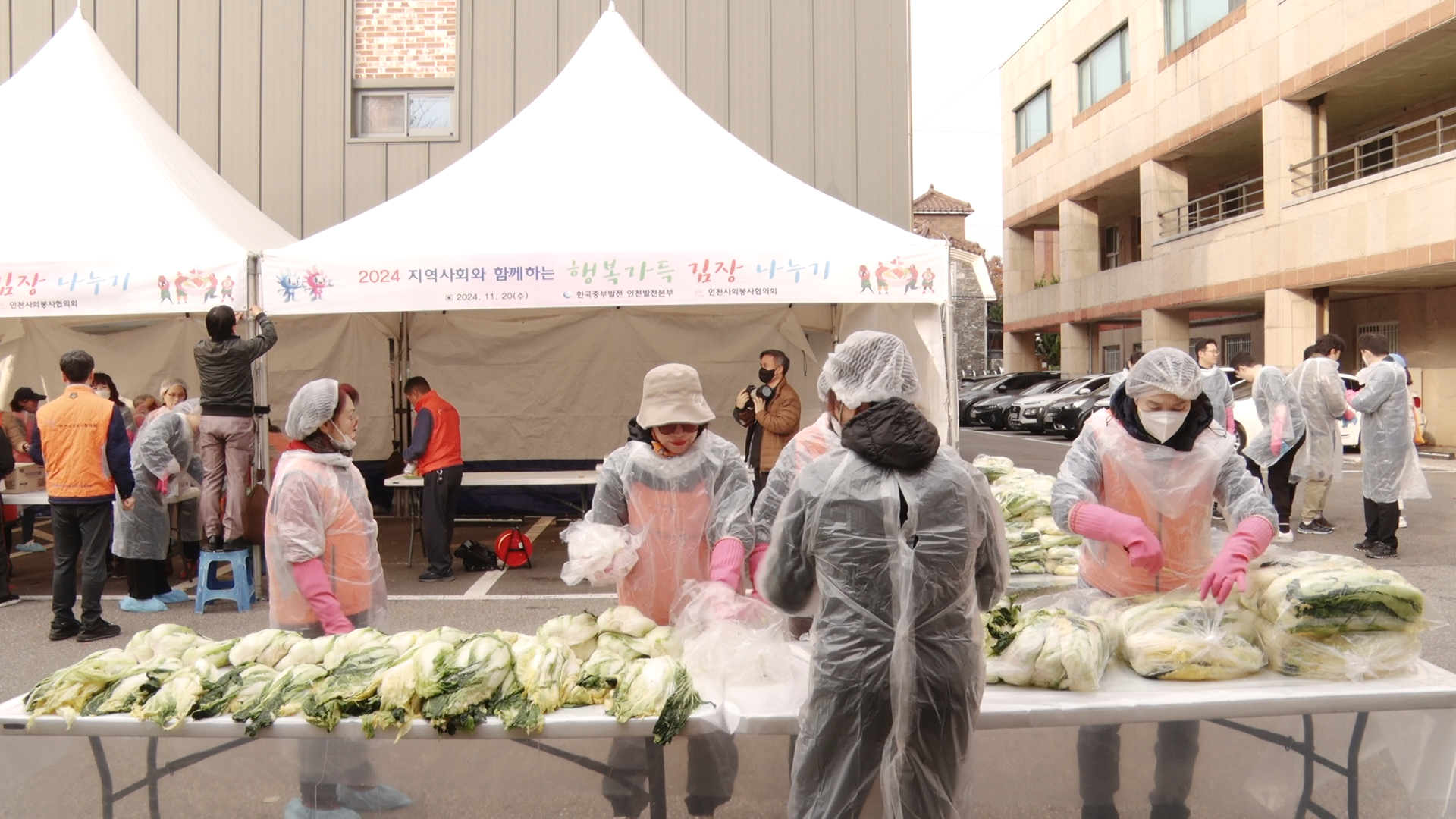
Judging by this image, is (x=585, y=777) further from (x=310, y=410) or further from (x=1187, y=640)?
(x=1187, y=640)

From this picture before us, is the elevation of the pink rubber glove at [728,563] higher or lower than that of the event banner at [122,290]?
lower

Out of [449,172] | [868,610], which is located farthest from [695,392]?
[449,172]

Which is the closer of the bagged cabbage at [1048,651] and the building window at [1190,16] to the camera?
the bagged cabbage at [1048,651]

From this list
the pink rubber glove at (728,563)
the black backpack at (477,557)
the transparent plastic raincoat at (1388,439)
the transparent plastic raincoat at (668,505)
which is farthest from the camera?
the black backpack at (477,557)

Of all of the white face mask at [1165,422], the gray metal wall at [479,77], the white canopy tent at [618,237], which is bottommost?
the white face mask at [1165,422]

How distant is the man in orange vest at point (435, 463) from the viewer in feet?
26.1

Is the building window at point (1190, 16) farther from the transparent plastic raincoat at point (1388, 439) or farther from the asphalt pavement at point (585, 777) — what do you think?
the asphalt pavement at point (585, 777)

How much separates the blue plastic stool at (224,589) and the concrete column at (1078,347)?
2517 centimetres

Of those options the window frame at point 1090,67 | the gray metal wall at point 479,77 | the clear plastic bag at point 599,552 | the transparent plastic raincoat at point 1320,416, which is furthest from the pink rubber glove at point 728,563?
the window frame at point 1090,67

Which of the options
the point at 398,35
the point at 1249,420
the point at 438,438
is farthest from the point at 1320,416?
the point at 398,35

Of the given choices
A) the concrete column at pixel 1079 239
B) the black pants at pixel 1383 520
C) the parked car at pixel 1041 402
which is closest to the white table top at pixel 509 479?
the black pants at pixel 1383 520

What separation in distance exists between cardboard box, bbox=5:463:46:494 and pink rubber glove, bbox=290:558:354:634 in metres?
5.74

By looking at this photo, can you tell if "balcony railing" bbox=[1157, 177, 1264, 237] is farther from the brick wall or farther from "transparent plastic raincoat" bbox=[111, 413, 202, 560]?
"transparent plastic raincoat" bbox=[111, 413, 202, 560]

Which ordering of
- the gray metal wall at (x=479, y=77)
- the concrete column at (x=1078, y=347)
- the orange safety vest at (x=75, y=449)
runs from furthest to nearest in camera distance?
the concrete column at (x=1078, y=347), the gray metal wall at (x=479, y=77), the orange safety vest at (x=75, y=449)
